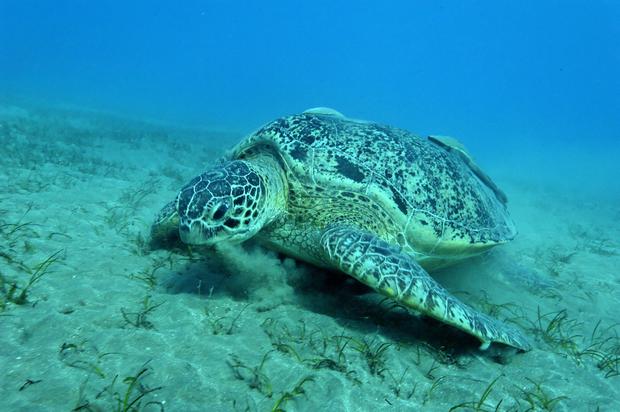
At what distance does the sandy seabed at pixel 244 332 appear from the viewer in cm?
199

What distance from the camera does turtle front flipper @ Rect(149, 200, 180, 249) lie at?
158 inches

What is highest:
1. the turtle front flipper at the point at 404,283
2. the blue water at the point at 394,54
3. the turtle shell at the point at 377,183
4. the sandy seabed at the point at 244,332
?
the blue water at the point at 394,54

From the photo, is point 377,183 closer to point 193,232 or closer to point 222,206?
point 222,206

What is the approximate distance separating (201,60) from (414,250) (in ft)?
500

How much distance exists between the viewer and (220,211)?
3018 mm

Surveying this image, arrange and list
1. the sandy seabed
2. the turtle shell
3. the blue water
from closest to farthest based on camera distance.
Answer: the sandy seabed, the turtle shell, the blue water

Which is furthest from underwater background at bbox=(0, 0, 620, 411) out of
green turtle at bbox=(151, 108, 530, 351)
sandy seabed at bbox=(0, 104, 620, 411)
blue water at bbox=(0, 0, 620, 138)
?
blue water at bbox=(0, 0, 620, 138)

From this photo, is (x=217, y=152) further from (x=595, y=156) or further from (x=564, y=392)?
(x=595, y=156)

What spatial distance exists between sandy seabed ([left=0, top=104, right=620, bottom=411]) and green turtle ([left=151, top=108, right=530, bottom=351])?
34 centimetres

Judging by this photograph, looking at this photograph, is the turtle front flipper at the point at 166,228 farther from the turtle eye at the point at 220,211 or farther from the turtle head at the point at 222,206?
the turtle eye at the point at 220,211

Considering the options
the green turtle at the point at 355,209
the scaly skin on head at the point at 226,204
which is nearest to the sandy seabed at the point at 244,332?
the green turtle at the point at 355,209

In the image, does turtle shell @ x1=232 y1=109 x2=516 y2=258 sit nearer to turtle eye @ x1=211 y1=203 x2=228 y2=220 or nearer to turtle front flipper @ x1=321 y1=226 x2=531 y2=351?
turtle front flipper @ x1=321 y1=226 x2=531 y2=351

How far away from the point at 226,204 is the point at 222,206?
0.14 ft

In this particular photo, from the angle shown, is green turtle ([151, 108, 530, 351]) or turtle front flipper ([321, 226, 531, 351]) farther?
green turtle ([151, 108, 530, 351])
